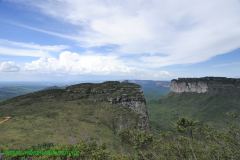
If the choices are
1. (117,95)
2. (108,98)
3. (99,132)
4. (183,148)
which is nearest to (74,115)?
(99,132)

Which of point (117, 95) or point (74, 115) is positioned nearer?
point (74, 115)

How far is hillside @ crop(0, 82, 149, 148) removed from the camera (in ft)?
340

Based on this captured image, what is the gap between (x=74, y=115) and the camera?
13750cm

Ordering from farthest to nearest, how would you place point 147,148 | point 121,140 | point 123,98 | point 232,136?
point 123,98, point 121,140, point 147,148, point 232,136

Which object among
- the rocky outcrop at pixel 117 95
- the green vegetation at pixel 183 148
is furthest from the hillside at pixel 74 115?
the green vegetation at pixel 183 148

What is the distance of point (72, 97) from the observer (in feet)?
568

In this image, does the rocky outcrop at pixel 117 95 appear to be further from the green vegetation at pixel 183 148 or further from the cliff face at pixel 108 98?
the green vegetation at pixel 183 148

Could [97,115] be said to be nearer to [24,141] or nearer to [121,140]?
[121,140]

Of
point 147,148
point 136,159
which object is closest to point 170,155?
point 136,159

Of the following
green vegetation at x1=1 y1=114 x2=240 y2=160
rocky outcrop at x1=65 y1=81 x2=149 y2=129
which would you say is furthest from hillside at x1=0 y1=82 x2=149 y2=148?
green vegetation at x1=1 y1=114 x2=240 y2=160

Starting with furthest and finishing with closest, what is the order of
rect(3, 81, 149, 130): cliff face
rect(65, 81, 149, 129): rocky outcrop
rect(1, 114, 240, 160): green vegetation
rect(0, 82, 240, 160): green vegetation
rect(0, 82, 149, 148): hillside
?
rect(65, 81, 149, 129): rocky outcrop < rect(3, 81, 149, 130): cliff face < rect(0, 82, 149, 148): hillside < rect(0, 82, 240, 160): green vegetation < rect(1, 114, 240, 160): green vegetation

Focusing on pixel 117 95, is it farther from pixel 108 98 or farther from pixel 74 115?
pixel 74 115

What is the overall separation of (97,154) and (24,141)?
32879mm

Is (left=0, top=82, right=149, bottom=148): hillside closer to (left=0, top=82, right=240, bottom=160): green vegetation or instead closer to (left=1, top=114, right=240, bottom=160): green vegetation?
(left=0, top=82, right=240, bottom=160): green vegetation
